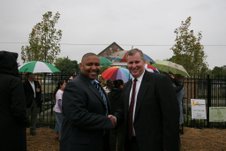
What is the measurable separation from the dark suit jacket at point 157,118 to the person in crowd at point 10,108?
1702mm

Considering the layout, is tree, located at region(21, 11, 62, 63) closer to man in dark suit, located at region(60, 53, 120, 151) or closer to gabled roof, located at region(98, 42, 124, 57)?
man in dark suit, located at region(60, 53, 120, 151)

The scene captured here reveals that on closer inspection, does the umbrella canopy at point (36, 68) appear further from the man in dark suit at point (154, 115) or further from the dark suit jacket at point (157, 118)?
the dark suit jacket at point (157, 118)

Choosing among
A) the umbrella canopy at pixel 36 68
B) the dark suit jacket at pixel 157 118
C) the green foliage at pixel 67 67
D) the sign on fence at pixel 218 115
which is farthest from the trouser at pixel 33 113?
the dark suit jacket at pixel 157 118

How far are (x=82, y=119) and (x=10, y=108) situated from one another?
154cm

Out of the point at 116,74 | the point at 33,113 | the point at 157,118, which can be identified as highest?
the point at 116,74

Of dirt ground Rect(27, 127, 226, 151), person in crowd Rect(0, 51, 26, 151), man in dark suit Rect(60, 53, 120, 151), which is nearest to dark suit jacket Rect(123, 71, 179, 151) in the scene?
man in dark suit Rect(60, 53, 120, 151)

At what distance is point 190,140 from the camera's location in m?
9.83

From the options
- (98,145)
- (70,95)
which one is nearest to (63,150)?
(98,145)

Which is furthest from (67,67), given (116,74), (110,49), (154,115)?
(154,115)

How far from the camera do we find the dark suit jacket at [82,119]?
3301mm

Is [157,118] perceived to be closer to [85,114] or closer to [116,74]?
[85,114]

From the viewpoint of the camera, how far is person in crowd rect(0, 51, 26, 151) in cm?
432

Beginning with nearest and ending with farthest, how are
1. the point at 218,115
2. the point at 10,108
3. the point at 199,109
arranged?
the point at 10,108 → the point at 199,109 → the point at 218,115

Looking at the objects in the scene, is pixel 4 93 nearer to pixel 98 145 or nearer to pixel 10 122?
Answer: pixel 10 122
